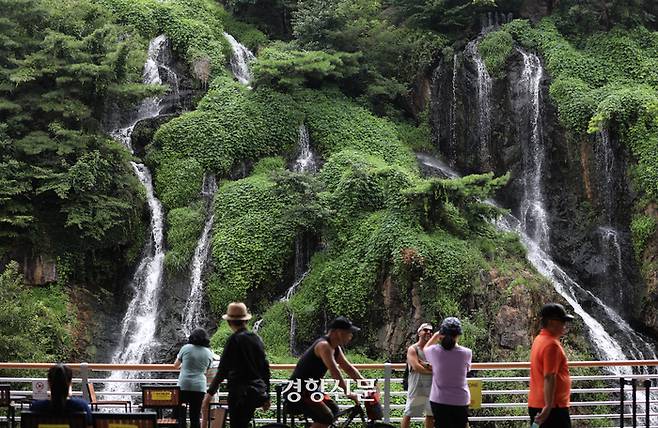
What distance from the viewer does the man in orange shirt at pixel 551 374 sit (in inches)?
251

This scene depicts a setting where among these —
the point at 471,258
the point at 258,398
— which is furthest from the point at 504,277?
the point at 258,398

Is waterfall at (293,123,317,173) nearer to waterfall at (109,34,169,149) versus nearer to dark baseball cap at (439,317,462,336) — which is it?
waterfall at (109,34,169,149)

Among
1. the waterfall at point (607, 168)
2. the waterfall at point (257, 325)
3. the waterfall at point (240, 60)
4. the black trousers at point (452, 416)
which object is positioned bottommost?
the black trousers at point (452, 416)

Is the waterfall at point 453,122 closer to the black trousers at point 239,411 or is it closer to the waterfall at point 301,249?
the waterfall at point 301,249

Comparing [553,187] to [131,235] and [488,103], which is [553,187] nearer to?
[488,103]

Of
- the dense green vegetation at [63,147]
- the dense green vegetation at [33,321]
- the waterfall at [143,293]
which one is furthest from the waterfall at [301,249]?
the dense green vegetation at [33,321]

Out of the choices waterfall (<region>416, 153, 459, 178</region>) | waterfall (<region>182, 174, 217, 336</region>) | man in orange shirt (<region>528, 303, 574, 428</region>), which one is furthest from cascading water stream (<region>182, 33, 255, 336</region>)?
man in orange shirt (<region>528, 303, 574, 428</region>)

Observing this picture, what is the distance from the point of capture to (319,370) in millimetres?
6977

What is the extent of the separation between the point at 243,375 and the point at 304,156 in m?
16.5

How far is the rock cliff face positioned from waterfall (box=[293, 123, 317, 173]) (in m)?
4.55

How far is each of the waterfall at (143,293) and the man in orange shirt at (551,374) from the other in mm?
12370

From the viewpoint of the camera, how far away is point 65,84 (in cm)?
2088

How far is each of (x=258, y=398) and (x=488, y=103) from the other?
18823 millimetres

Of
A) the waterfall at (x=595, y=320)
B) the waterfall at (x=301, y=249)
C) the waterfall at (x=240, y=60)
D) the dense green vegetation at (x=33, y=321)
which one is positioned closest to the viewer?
the dense green vegetation at (x=33, y=321)
